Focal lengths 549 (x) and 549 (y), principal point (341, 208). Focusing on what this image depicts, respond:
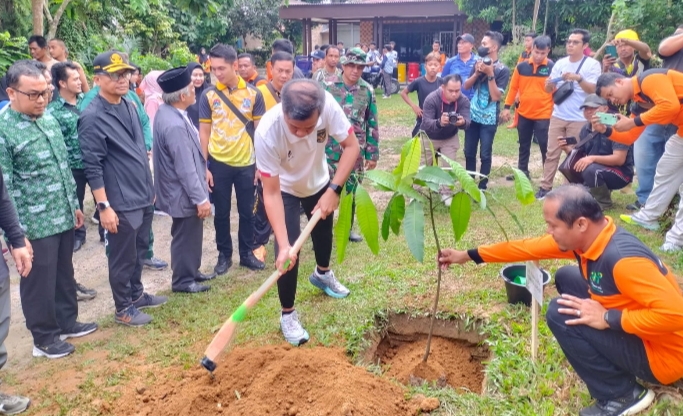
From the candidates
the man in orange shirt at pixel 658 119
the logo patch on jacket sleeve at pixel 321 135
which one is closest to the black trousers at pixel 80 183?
the logo patch on jacket sleeve at pixel 321 135

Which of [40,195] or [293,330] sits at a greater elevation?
[40,195]

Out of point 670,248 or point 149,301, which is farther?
point 670,248

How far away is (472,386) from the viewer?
333 cm

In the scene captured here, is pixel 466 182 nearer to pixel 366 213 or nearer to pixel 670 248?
pixel 366 213

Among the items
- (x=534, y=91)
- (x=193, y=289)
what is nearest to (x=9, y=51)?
(x=193, y=289)

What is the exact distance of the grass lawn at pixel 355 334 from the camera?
2.97 meters

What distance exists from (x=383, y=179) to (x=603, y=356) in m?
1.37

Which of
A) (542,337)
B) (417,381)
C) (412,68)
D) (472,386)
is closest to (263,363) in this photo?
(417,381)

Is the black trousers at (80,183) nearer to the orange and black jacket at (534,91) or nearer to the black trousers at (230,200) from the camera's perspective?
the black trousers at (230,200)

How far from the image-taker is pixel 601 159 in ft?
19.8

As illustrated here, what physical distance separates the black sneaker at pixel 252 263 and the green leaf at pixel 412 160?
2.85 meters

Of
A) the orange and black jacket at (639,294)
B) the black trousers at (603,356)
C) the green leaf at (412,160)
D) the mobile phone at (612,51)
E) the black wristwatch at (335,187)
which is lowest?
the black trousers at (603,356)

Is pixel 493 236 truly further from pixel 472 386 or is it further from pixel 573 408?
pixel 573 408

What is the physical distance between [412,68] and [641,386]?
21.0 m
